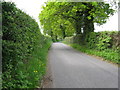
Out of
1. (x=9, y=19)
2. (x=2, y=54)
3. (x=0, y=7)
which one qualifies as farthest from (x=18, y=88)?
(x=0, y=7)

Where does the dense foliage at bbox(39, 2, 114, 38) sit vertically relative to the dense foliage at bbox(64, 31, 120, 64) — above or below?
above

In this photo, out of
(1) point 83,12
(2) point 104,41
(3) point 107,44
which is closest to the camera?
(3) point 107,44

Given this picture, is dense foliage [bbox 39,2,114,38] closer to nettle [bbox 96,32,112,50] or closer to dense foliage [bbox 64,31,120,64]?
dense foliage [bbox 64,31,120,64]

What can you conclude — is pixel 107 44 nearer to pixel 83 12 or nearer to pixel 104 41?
pixel 104 41

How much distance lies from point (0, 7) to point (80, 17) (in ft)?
52.9

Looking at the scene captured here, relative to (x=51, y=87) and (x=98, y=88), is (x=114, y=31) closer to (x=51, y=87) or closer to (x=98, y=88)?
(x=98, y=88)

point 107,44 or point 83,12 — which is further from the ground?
point 83,12

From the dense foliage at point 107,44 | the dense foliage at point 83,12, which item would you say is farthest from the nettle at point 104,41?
the dense foliage at point 83,12

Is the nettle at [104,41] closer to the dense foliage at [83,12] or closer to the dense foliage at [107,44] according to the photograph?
the dense foliage at [107,44]

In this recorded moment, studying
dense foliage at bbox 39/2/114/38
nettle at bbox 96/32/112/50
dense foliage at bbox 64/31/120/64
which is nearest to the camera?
dense foliage at bbox 64/31/120/64

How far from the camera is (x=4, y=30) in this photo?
384cm

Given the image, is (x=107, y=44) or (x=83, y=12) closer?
(x=107, y=44)

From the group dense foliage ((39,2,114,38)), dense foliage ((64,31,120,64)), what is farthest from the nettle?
dense foliage ((39,2,114,38))

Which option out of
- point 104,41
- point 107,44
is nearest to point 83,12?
point 104,41
